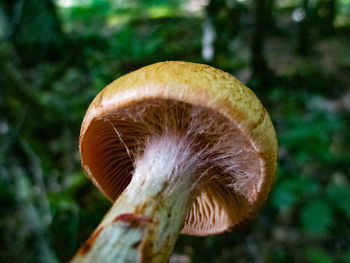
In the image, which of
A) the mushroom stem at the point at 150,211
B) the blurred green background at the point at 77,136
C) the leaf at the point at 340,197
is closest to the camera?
the mushroom stem at the point at 150,211

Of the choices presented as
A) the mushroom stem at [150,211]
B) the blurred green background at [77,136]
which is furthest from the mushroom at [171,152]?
the blurred green background at [77,136]

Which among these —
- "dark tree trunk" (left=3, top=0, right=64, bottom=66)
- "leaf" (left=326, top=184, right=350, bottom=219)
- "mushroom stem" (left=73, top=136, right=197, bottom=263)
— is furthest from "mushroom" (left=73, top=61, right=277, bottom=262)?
"dark tree trunk" (left=3, top=0, right=64, bottom=66)

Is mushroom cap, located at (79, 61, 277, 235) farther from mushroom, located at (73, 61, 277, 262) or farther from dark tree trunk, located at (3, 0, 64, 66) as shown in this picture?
dark tree trunk, located at (3, 0, 64, 66)

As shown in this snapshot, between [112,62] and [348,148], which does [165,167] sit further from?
[348,148]

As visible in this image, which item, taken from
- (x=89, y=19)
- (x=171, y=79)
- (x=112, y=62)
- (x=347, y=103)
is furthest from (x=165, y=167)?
(x=89, y=19)

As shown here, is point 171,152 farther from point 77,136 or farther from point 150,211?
point 77,136

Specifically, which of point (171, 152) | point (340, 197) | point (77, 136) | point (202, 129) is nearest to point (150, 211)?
point (171, 152)

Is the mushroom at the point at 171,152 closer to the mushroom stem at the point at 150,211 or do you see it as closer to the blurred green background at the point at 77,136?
the mushroom stem at the point at 150,211
